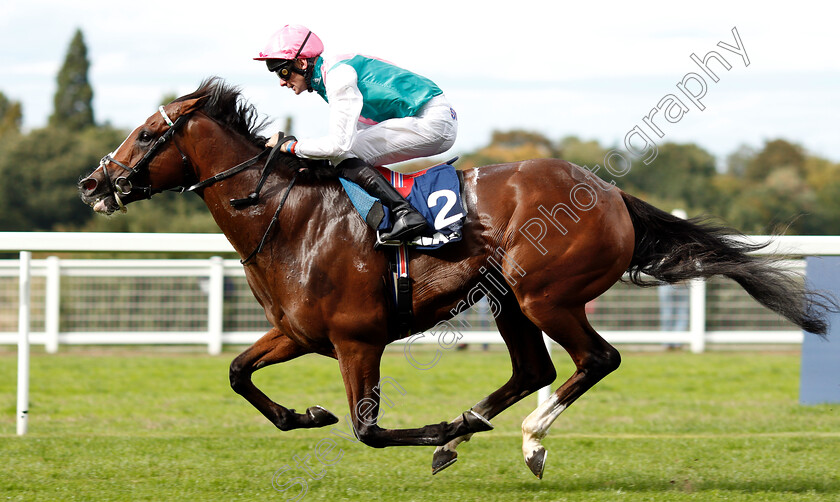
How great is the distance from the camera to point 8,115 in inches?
1866

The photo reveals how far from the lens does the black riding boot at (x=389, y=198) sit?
13.2 feet

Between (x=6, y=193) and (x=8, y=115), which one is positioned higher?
→ (x=8, y=115)

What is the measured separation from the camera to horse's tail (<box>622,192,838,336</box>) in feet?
14.9

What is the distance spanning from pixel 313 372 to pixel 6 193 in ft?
78.1

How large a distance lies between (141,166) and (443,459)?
1.91m

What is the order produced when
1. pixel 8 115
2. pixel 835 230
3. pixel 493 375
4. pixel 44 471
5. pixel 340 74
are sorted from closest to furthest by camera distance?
pixel 340 74 → pixel 44 471 → pixel 493 375 → pixel 835 230 → pixel 8 115

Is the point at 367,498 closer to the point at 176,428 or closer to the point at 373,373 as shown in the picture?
the point at 373,373

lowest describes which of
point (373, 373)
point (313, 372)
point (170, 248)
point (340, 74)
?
point (313, 372)

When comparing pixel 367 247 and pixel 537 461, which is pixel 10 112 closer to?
pixel 367 247

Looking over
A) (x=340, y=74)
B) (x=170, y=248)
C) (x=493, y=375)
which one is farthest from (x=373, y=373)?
(x=493, y=375)

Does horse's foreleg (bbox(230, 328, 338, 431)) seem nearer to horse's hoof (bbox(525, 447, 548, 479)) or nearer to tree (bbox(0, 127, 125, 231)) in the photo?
horse's hoof (bbox(525, 447, 548, 479))

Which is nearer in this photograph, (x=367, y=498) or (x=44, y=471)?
(x=367, y=498)

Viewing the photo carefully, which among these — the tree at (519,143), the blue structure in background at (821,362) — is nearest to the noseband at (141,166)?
the blue structure in background at (821,362)

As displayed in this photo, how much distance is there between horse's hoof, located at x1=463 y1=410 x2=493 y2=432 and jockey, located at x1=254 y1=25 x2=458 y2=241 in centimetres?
87
